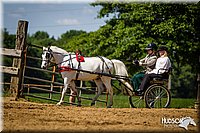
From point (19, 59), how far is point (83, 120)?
3.83 meters

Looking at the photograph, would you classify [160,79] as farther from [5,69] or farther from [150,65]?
[5,69]

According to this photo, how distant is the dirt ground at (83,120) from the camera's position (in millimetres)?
5051

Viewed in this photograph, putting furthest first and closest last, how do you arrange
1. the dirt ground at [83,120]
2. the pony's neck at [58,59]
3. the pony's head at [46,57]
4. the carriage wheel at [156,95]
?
the pony's neck at [58,59] → the pony's head at [46,57] → the carriage wheel at [156,95] → the dirt ground at [83,120]

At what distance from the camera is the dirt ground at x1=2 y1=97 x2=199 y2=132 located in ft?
16.6

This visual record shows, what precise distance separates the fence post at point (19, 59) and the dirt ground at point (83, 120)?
1.77m

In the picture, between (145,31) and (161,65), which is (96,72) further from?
(145,31)

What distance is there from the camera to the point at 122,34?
Answer: 17.0 m

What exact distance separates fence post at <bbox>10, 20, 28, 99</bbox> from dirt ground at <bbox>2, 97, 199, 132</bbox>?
5.80 feet

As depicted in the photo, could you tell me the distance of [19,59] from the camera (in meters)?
8.83

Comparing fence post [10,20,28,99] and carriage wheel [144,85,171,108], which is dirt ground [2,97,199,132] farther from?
fence post [10,20,28,99]

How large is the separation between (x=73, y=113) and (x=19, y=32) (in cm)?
345

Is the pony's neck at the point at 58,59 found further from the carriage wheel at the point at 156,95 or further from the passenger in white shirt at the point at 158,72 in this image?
the carriage wheel at the point at 156,95

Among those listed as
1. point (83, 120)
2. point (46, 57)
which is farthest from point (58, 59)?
point (83, 120)

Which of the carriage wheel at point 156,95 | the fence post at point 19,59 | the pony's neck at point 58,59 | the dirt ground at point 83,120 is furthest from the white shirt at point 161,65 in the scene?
the fence post at point 19,59
